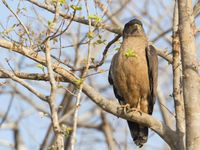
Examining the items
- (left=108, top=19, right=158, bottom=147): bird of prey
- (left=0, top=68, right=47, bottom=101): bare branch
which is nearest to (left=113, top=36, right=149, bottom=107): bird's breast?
(left=108, top=19, right=158, bottom=147): bird of prey

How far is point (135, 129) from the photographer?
25.0 feet

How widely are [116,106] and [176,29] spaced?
3.88 ft

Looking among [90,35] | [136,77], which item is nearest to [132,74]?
[136,77]

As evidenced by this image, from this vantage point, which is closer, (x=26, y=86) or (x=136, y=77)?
(x=26, y=86)

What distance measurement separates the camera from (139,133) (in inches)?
299

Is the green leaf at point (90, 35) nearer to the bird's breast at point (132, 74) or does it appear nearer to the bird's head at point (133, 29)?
the bird's breast at point (132, 74)

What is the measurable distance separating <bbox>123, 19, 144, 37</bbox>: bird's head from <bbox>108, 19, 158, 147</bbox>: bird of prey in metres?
0.11

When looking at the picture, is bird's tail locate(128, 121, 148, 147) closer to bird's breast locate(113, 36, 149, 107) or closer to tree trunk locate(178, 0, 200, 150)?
bird's breast locate(113, 36, 149, 107)

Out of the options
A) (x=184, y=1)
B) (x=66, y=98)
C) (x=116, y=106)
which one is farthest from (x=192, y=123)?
(x=66, y=98)

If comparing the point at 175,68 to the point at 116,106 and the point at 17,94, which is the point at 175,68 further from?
the point at 17,94

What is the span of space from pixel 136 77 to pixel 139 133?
737mm

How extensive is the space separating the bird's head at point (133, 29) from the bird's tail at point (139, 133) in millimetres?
1184

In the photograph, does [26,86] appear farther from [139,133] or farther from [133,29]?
[133,29]

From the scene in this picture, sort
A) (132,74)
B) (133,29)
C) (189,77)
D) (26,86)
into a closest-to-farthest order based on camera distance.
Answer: (26,86)
(189,77)
(132,74)
(133,29)
